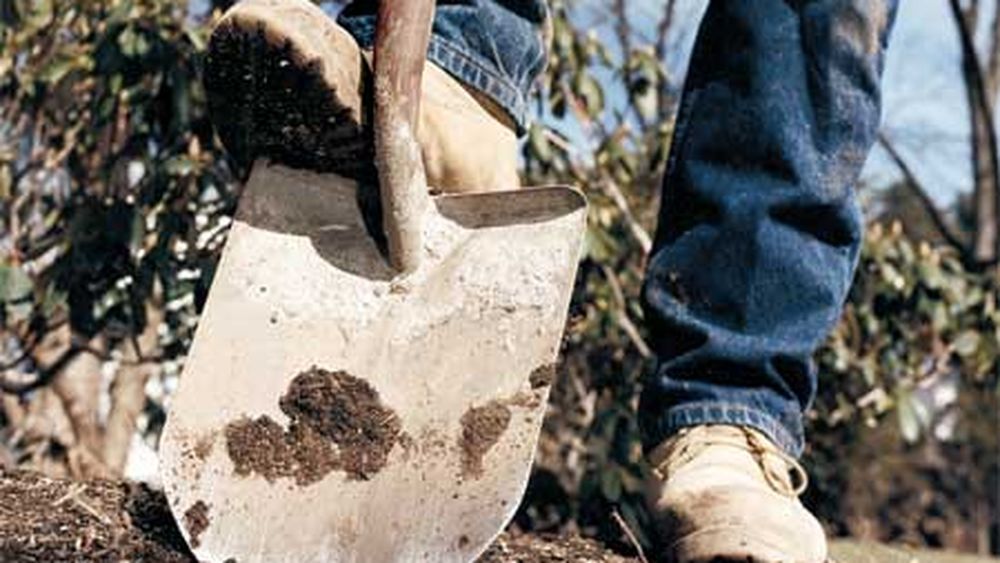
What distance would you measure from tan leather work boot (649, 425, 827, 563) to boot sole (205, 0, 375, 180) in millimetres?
506

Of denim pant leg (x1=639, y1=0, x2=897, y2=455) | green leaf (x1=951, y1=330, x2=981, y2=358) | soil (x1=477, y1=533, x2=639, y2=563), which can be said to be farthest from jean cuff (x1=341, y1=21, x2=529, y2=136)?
green leaf (x1=951, y1=330, x2=981, y2=358)

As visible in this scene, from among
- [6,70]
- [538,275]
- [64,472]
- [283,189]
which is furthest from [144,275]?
[538,275]

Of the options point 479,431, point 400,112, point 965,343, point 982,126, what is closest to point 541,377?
point 479,431

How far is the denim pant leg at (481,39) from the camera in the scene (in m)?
1.92

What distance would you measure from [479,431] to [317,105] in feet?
1.35

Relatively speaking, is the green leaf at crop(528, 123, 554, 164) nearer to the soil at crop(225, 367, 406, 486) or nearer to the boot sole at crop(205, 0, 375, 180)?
the boot sole at crop(205, 0, 375, 180)

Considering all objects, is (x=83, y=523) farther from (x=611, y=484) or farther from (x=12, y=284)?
(x=611, y=484)

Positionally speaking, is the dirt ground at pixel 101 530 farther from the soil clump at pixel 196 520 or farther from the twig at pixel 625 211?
the twig at pixel 625 211

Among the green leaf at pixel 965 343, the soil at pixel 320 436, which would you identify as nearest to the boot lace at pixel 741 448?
the soil at pixel 320 436

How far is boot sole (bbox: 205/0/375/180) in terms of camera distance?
1674mm

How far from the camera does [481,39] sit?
1948 millimetres

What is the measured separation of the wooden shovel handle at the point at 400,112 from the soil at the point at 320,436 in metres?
0.19

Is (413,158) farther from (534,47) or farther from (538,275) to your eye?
(534,47)

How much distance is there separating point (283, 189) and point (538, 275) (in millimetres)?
331
